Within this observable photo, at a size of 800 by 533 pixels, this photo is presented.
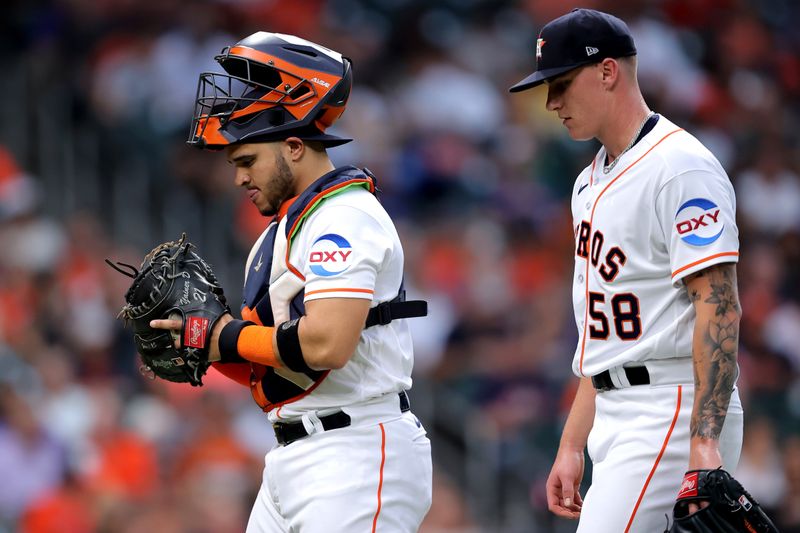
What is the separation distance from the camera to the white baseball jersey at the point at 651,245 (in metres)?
3.33

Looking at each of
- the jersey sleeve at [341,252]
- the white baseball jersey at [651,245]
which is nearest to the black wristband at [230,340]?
the jersey sleeve at [341,252]

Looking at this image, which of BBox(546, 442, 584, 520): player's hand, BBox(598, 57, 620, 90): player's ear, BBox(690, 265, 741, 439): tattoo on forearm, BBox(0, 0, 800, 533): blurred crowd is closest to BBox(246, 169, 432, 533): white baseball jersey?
BBox(546, 442, 584, 520): player's hand

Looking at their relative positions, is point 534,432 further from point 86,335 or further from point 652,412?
point 652,412

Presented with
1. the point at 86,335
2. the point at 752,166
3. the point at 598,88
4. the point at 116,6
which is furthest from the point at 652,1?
the point at 598,88

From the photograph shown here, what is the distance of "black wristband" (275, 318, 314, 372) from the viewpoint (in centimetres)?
343

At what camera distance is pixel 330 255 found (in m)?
3.45

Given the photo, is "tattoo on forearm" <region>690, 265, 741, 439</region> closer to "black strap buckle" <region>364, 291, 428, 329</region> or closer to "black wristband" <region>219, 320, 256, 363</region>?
"black strap buckle" <region>364, 291, 428, 329</region>

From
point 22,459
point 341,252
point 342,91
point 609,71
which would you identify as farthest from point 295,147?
point 22,459

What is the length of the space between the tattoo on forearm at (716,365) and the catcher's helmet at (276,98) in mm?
1263

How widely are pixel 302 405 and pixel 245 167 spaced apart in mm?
745

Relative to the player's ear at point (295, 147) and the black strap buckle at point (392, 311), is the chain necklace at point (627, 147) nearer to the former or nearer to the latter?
the black strap buckle at point (392, 311)

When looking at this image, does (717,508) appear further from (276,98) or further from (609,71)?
(276,98)

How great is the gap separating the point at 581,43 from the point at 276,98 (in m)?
0.92

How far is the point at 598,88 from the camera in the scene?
11.8 feet
